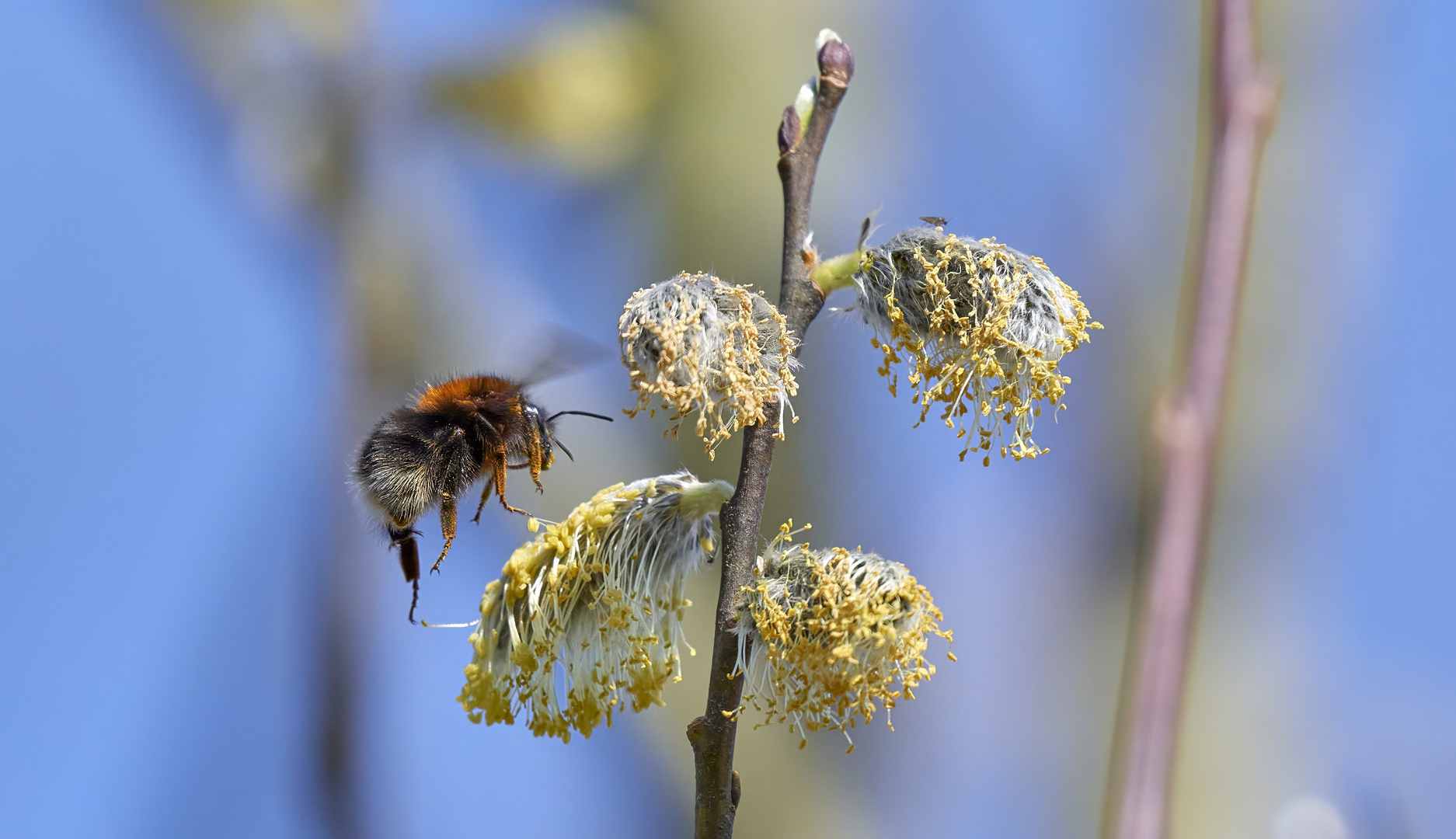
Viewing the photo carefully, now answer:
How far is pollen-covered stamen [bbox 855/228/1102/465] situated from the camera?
0.94 metres

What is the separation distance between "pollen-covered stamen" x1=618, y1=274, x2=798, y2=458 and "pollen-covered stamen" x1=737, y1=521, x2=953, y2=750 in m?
0.14

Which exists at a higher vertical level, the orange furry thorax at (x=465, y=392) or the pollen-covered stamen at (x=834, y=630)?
the orange furry thorax at (x=465, y=392)

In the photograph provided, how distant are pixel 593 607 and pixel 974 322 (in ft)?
1.55

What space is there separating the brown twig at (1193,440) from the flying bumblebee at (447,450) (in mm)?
643

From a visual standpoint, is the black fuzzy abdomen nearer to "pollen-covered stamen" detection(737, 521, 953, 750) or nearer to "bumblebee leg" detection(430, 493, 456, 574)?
"bumblebee leg" detection(430, 493, 456, 574)

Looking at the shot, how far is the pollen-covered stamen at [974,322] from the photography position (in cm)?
94

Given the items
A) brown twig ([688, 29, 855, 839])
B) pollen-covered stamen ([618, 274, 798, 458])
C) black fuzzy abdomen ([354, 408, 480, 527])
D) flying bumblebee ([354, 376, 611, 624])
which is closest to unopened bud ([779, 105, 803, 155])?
brown twig ([688, 29, 855, 839])

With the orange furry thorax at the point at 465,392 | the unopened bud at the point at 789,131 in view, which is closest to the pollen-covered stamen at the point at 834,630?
the unopened bud at the point at 789,131

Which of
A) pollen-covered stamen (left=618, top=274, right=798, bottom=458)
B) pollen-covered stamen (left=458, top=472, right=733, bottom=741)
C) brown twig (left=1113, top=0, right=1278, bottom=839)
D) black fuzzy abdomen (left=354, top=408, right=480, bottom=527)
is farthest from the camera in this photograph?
black fuzzy abdomen (left=354, top=408, right=480, bottom=527)

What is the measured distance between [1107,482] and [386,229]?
228 centimetres

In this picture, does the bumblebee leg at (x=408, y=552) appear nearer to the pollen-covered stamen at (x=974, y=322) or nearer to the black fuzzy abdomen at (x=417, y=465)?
the black fuzzy abdomen at (x=417, y=465)

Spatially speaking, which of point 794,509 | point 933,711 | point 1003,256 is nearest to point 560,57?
point 794,509

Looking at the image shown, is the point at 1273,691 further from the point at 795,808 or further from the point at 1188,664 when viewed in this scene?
the point at 1188,664

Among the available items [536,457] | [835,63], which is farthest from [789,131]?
[536,457]
